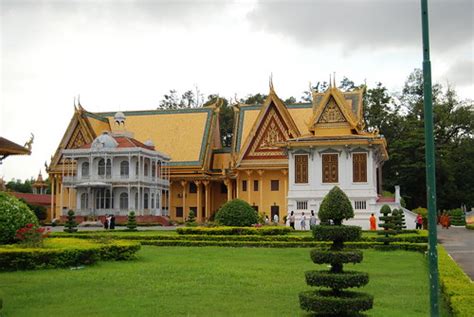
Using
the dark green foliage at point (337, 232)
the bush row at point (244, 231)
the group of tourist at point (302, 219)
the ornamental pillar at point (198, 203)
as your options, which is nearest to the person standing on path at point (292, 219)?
the group of tourist at point (302, 219)

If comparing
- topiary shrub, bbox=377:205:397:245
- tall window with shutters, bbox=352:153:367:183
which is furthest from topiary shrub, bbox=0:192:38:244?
tall window with shutters, bbox=352:153:367:183

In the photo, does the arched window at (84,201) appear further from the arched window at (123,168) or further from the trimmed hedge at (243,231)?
the trimmed hedge at (243,231)

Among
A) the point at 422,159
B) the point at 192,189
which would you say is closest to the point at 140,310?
the point at 192,189

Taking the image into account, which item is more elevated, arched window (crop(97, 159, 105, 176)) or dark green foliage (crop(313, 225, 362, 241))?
arched window (crop(97, 159, 105, 176))

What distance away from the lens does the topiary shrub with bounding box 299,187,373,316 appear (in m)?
8.93

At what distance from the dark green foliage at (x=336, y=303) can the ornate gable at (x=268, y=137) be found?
125 feet

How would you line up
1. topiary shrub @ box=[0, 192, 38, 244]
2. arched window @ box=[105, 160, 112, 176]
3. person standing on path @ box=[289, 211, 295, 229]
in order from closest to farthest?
1. topiary shrub @ box=[0, 192, 38, 244]
2. person standing on path @ box=[289, 211, 295, 229]
3. arched window @ box=[105, 160, 112, 176]

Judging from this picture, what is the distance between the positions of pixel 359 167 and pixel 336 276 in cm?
2917

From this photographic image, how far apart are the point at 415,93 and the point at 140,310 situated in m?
56.3

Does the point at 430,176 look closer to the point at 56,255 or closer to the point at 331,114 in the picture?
the point at 56,255

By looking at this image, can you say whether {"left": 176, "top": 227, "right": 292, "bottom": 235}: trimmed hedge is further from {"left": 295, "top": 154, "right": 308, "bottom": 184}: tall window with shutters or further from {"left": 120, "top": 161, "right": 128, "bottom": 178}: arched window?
{"left": 120, "top": 161, "right": 128, "bottom": 178}: arched window

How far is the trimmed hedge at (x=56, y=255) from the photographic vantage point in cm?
1625

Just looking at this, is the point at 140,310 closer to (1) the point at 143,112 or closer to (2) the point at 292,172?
(2) the point at 292,172

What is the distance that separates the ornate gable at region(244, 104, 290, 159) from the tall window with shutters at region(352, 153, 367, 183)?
10149 millimetres
